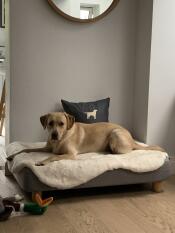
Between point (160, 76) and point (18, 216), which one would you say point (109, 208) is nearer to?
point (18, 216)

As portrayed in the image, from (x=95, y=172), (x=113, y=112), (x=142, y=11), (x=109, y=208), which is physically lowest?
(x=109, y=208)

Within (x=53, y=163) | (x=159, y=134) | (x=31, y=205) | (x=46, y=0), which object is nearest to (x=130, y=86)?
(x=159, y=134)

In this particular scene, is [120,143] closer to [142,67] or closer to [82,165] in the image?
[82,165]

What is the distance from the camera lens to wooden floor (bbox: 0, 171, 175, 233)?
2404 mm

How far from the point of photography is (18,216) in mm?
2557

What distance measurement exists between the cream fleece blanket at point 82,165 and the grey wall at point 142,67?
0.74 meters

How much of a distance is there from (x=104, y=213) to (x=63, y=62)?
1687 millimetres

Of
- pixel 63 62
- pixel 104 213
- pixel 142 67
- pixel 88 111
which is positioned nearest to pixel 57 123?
pixel 88 111

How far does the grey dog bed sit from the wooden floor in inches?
4.9

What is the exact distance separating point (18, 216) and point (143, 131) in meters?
1.73

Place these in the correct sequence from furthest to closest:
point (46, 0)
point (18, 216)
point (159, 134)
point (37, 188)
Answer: point (159, 134), point (46, 0), point (37, 188), point (18, 216)

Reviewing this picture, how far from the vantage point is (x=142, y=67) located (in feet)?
12.6

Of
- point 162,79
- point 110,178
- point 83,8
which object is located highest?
point 83,8

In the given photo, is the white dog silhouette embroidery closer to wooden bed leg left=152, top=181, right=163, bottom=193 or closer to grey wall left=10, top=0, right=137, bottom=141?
grey wall left=10, top=0, right=137, bottom=141
